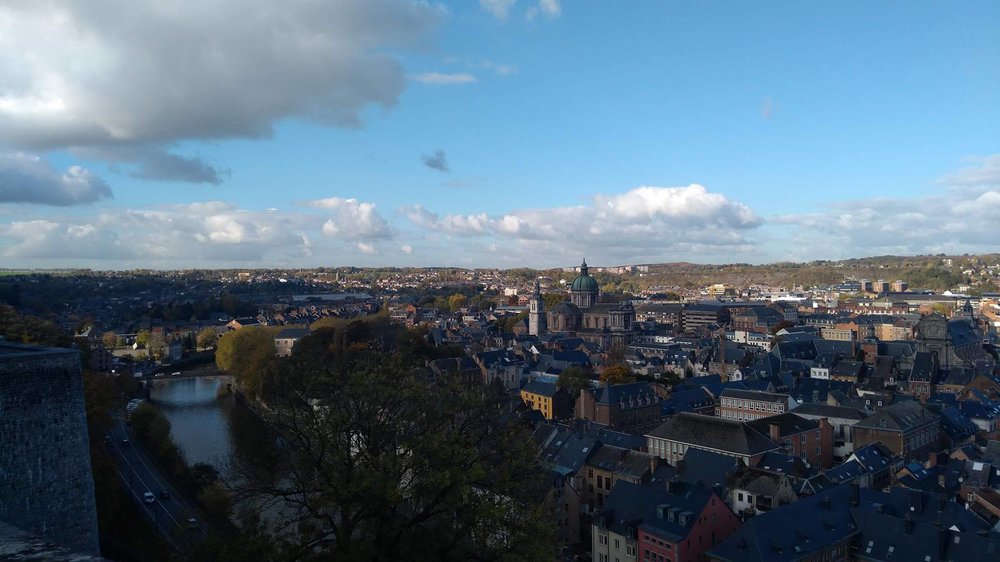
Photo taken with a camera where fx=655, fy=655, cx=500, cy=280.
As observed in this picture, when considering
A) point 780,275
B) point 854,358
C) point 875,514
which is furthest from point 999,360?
point 780,275

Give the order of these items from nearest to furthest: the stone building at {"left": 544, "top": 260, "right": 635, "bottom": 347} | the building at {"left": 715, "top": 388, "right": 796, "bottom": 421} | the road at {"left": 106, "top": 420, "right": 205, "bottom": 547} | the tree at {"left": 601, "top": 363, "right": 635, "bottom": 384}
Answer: the road at {"left": 106, "top": 420, "right": 205, "bottom": 547} → the building at {"left": 715, "top": 388, "right": 796, "bottom": 421} → the tree at {"left": 601, "top": 363, "right": 635, "bottom": 384} → the stone building at {"left": 544, "top": 260, "right": 635, "bottom": 347}

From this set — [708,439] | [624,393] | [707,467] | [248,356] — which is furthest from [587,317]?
[707,467]

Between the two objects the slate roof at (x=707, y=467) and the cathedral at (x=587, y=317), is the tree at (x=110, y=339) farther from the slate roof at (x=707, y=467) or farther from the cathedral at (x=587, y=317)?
the slate roof at (x=707, y=467)

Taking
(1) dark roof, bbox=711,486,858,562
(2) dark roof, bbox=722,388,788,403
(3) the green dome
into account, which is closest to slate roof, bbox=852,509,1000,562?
(1) dark roof, bbox=711,486,858,562

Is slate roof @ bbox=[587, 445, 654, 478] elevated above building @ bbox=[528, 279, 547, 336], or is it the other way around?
building @ bbox=[528, 279, 547, 336]

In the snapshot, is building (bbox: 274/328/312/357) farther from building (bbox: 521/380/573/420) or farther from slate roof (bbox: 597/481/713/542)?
slate roof (bbox: 597/481/713/542)

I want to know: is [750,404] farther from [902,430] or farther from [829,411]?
[902,430]
